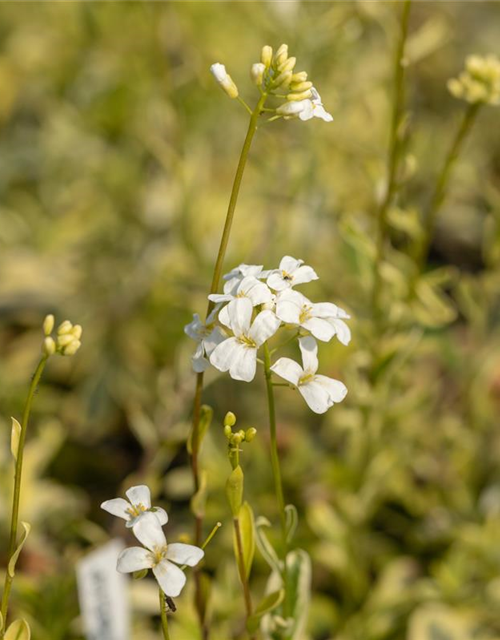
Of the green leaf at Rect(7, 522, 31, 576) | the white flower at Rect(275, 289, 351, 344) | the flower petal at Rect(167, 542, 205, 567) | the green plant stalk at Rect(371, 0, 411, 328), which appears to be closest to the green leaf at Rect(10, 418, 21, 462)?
the green leaf at Rect(7, 522, 31, 576)

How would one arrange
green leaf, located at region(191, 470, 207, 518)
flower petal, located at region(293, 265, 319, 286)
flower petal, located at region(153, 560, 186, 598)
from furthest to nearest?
green leaf, located at region(191, 470, 207, 518) → flower petal, located at region(293, 265, 319, 286) → flower petal, located at region(153, 560, 186, 598)

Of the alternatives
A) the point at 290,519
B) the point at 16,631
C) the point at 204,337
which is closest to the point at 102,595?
the point at 16,631

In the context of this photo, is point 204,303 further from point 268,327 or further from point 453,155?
point 268,327

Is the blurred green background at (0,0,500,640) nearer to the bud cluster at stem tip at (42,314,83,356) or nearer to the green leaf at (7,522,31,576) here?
the green leaf at (7,522,31,576)

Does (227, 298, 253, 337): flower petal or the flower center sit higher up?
(227, 298, 253, 337): flower petal

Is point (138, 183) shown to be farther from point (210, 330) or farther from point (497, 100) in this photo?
point (210, 330)

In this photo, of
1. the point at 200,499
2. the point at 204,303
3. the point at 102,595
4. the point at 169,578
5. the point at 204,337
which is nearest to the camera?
the point at 169,578
